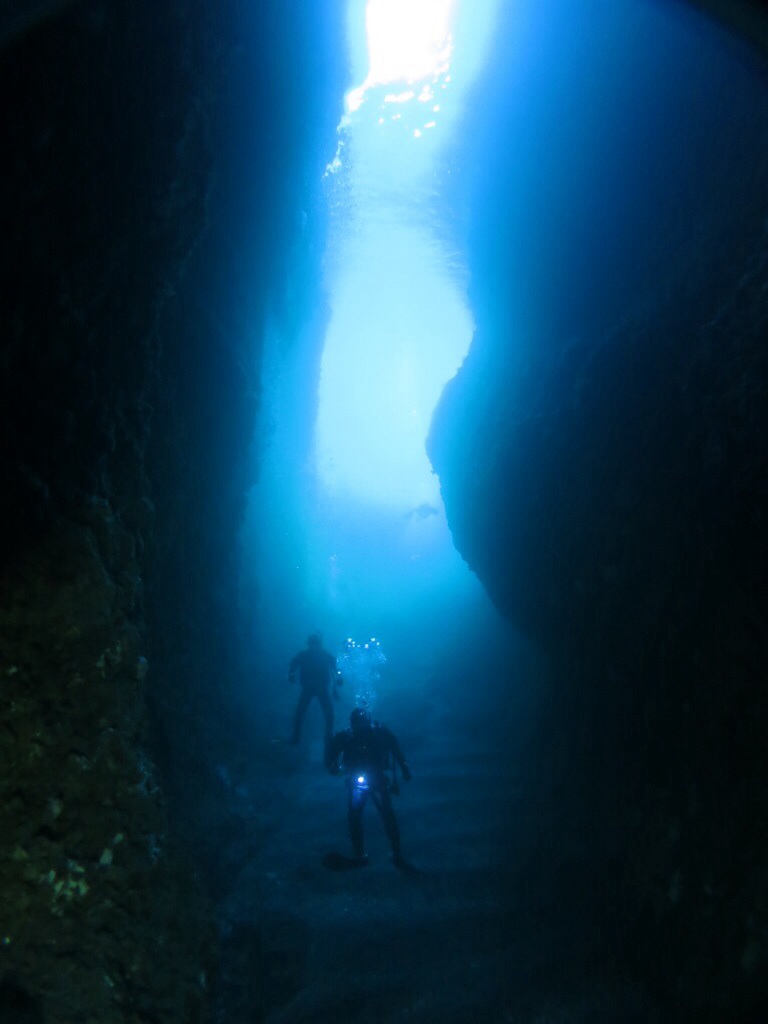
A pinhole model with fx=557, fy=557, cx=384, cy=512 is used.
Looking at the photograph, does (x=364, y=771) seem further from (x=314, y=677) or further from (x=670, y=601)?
(x=670, y=601)

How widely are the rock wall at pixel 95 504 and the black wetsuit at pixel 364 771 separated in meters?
1.88

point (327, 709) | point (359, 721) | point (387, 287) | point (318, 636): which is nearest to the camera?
point (359, 721)

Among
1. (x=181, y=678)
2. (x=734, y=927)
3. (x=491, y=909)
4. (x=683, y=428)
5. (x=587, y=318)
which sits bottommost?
(x=491, y=909)

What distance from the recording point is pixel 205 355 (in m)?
9.82

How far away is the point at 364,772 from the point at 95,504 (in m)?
4.93

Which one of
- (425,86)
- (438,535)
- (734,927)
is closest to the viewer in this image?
(734,927)

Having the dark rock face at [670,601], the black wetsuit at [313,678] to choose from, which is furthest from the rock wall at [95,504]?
the dark rock face at [670,601]

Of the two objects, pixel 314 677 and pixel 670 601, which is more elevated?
pixel 670 601

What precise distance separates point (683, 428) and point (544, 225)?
332 inches

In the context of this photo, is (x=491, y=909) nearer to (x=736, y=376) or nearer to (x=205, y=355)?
(x=736, y=376)

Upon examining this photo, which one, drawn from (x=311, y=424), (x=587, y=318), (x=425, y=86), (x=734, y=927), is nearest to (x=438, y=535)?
(x=311, y=424)

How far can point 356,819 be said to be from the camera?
24.4 ft

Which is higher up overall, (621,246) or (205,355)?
(621,246)

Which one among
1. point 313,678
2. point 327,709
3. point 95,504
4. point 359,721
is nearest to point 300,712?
point 327,709
